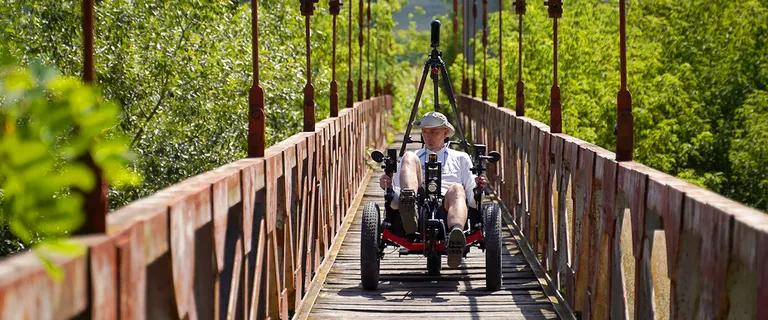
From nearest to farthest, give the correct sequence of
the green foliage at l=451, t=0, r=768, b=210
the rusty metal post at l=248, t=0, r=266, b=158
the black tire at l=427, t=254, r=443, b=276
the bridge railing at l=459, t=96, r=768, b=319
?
the bridge railing at l=459, t=96, r=768, b=319 < the rusty metal post at l=248, t=0, r=266, b=158 < the black tire at l=427, t=254, r=443, b=276 < the green foliage at l=451, t=0, r=768, b=210

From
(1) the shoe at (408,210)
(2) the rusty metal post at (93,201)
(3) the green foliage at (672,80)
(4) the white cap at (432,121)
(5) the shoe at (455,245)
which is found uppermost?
(2) the rusty metal post at (93,201)

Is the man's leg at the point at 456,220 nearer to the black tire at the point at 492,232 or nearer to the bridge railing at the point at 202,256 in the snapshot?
the black tire at the point at 492,232

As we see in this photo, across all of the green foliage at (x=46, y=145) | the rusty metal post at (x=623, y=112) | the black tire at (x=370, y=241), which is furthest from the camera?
the black tire at (x=370, y=241)

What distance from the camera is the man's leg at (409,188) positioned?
29.7 feet

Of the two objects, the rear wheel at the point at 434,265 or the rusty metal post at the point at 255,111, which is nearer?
the rusty metal post at the point at 255,111

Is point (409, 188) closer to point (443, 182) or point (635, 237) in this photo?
point (443, 182)

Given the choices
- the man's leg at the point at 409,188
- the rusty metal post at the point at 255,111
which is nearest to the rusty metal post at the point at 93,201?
the rusty metal post at the point at 255,111

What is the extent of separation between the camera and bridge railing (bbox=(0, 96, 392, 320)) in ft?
9.44

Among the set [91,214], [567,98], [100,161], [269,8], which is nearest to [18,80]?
[100,161]

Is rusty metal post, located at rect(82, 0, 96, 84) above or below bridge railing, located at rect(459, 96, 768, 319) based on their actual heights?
above

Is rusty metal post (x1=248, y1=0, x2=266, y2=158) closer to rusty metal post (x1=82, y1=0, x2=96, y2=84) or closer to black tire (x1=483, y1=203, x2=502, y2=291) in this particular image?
black tire (x1=483, y1=203, x2=502, y2=291)

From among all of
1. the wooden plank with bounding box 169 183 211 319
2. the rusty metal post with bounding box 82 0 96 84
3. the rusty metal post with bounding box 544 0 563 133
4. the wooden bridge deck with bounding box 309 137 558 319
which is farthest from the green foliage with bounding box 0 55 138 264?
the rusty metal post with bounding box 544 0 563 133

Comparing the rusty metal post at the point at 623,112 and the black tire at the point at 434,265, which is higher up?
the rusty metal post at the point at 623,112

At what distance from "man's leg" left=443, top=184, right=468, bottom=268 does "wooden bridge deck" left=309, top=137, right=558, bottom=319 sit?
0.34 meters
